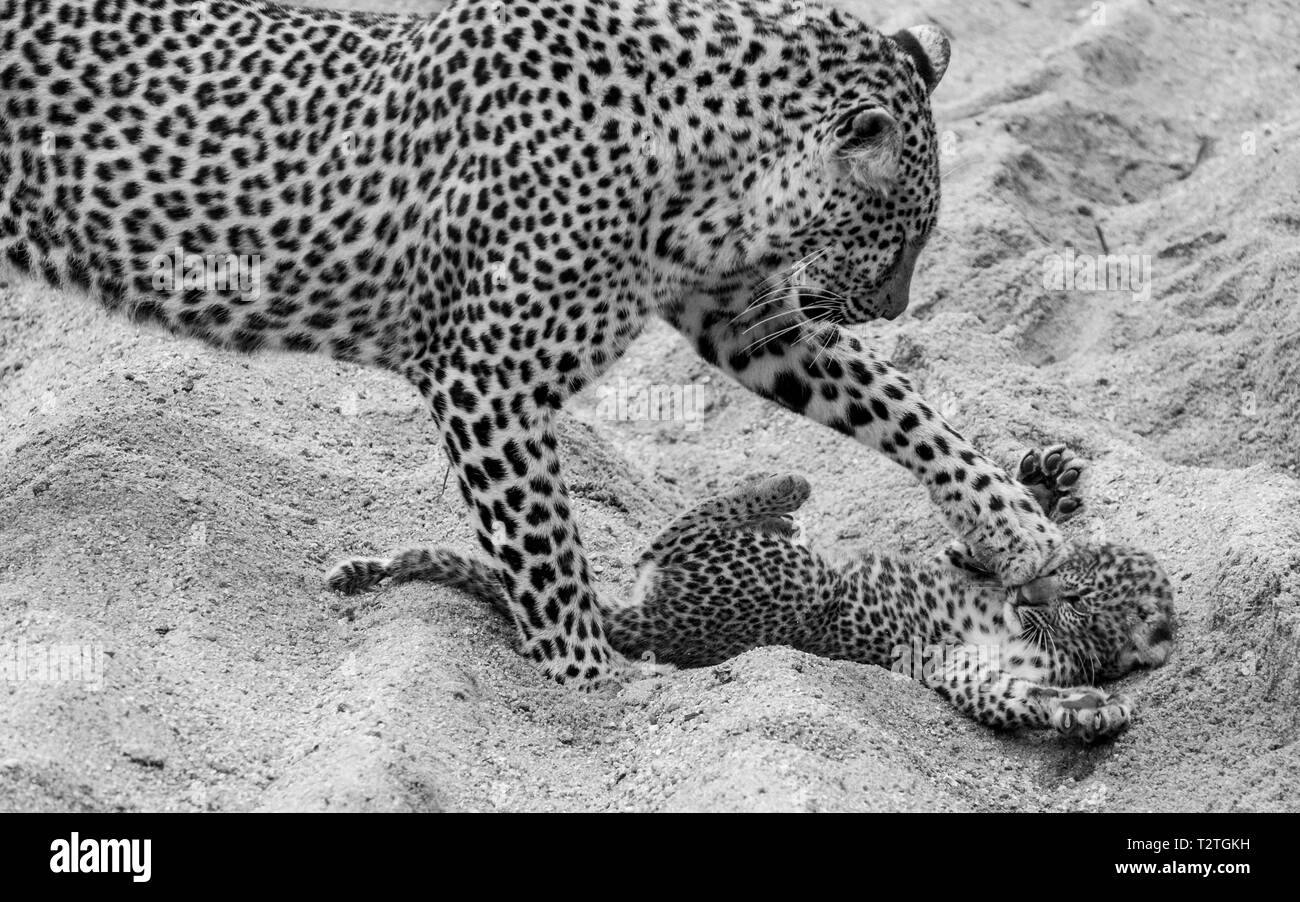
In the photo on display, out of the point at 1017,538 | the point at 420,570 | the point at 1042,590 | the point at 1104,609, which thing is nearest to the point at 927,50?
the point at 1017,538

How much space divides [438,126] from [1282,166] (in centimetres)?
500

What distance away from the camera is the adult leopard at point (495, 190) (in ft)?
21.1

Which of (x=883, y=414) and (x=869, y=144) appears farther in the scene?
(x=883, y=414)

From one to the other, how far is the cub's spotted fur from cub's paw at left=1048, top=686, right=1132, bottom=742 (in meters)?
0.17

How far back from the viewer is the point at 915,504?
8164 mm

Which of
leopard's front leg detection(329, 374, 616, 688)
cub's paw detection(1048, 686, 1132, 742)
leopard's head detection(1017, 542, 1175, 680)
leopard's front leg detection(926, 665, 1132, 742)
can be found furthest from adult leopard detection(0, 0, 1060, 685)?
cub's paw detection(1048, 686, 1132, 742)

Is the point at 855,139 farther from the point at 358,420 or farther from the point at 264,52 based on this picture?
the point at 358,420

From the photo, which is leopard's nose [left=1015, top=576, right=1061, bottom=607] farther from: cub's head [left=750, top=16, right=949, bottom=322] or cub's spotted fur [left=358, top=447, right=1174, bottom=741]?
cub's head [left=750, top=16, right=949, bottom=322]

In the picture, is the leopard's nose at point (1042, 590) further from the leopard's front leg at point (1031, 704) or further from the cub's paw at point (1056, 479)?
the cub's paw at point (1056, 479)

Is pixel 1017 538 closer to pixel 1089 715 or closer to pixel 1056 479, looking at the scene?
pixel 1056 479

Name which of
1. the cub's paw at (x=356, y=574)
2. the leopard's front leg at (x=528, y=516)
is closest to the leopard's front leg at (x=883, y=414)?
the leopard's front leg at (x=528, y=516)

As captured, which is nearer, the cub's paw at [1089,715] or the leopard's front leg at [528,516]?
the cub's paw at [1089,715]

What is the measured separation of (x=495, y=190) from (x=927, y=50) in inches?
73.8

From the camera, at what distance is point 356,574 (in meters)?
7.00
